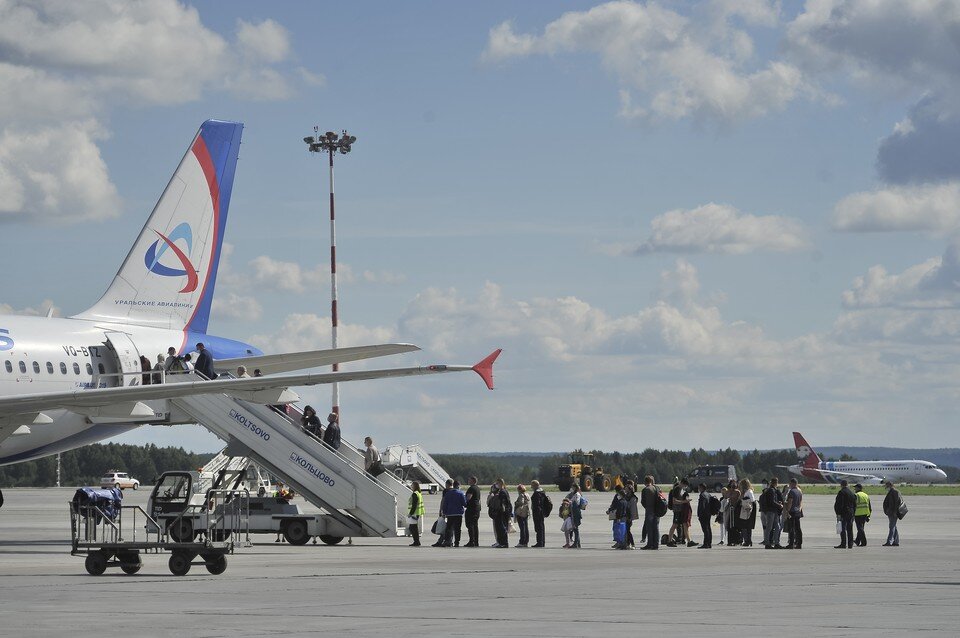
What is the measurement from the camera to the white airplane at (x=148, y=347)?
29844 millimetres

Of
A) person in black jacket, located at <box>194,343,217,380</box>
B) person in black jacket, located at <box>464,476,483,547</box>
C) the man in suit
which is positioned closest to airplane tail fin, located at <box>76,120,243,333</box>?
person in black jacket, located at <box>194,343,217,380</box>

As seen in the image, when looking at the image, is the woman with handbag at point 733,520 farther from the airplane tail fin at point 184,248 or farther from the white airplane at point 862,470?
the white airplane at point 862,470

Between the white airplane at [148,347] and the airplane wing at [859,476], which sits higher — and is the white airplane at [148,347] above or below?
above

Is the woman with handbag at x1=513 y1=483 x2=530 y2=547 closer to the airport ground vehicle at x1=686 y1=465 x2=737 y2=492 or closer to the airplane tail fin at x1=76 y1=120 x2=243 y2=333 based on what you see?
the airplane tail fin at x1=76 y1=120 x2=243 y2=333

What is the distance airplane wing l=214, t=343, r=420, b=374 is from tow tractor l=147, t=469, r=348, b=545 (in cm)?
296

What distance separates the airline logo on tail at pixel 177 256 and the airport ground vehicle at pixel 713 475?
199 ft

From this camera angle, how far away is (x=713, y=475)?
Answer: 97438 millimetres

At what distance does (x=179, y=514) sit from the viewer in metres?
32.7

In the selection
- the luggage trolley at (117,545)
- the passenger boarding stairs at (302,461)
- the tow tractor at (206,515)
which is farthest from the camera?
the passenger boarding stairs at (302,461)

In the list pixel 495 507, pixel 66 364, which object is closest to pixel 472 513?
pixel 495 507

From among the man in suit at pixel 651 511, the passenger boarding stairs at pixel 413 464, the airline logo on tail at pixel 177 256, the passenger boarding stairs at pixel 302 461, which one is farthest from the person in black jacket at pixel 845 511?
the passenger boarding stairs at pixel 413 464

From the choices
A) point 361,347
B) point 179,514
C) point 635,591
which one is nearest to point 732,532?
point 361,347

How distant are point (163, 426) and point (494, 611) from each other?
20.2m

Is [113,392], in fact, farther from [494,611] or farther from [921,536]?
[921,536]
